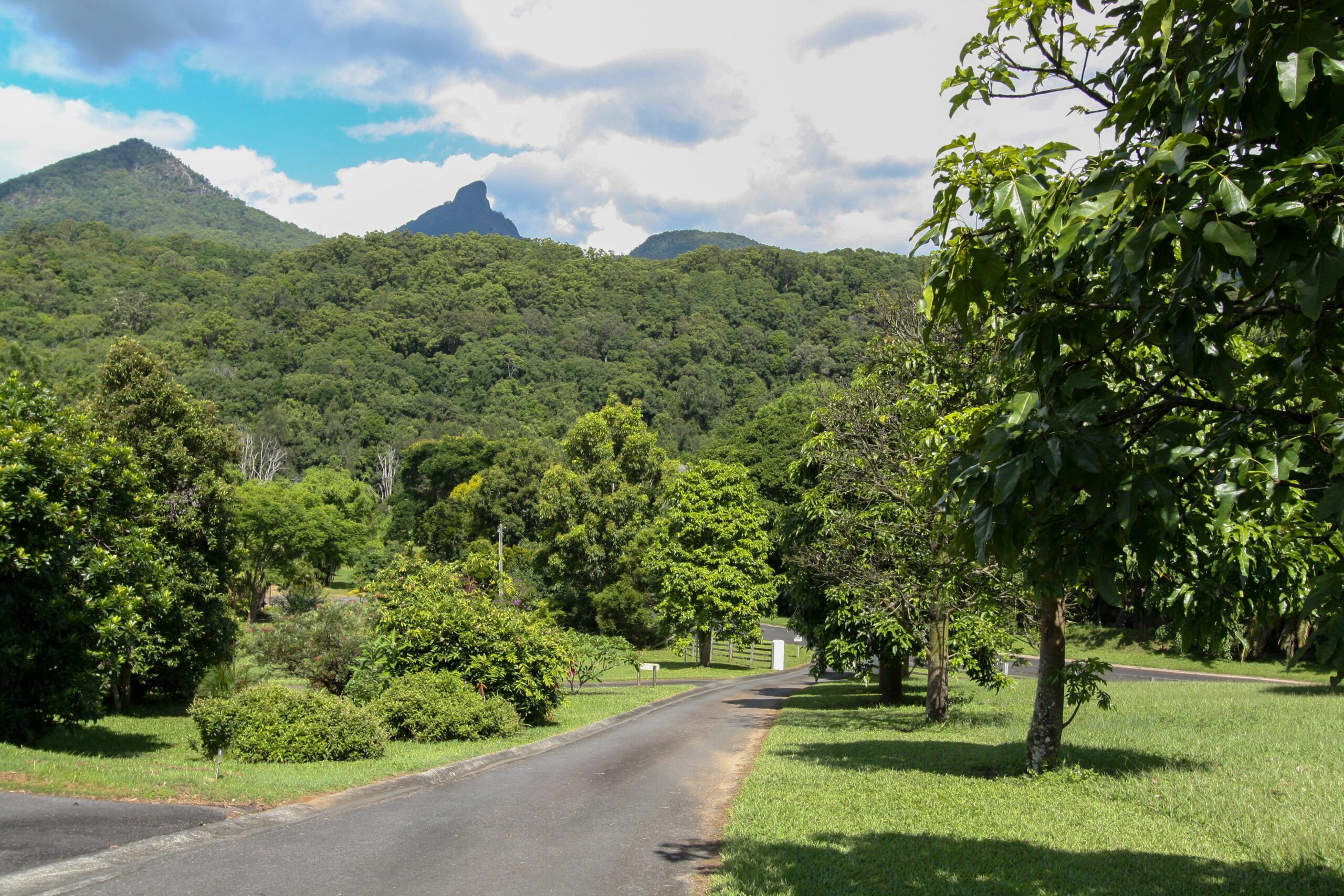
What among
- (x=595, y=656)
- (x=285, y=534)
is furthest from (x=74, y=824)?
(x=285, y=534)

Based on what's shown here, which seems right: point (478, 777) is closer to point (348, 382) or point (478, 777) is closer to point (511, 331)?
point (348, 382)

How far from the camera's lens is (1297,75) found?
9.59ft

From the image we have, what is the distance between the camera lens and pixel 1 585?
36.9 feet

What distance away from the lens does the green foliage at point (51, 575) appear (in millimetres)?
11203

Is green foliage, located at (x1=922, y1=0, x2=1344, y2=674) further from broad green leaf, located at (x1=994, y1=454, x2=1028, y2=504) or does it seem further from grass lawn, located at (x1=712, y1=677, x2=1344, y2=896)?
grass lawn, located at (x1=712, y1=677, x2=1344, y2=896)

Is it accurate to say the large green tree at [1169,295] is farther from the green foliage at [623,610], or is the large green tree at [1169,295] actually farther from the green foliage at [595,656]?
the green foliage at [623,610]

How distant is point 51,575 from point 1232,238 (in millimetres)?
13266

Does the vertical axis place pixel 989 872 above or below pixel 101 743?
above

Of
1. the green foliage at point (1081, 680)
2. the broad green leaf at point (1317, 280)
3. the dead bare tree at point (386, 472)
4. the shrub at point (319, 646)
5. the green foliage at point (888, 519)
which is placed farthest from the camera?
the dead bare tree at point (386, 472)

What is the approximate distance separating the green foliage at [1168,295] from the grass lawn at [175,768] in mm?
7860

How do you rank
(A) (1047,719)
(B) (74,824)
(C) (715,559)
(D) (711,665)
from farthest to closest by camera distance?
(D) (711,665), (C) (715,559), (A) (1047,719), (B) (74,824)

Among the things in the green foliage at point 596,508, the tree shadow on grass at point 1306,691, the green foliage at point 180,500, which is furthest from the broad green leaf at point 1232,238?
the green foliage at point 596,508

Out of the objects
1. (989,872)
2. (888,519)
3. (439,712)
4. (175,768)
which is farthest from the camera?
(888,519)

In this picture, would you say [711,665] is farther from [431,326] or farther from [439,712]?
[431,326]
